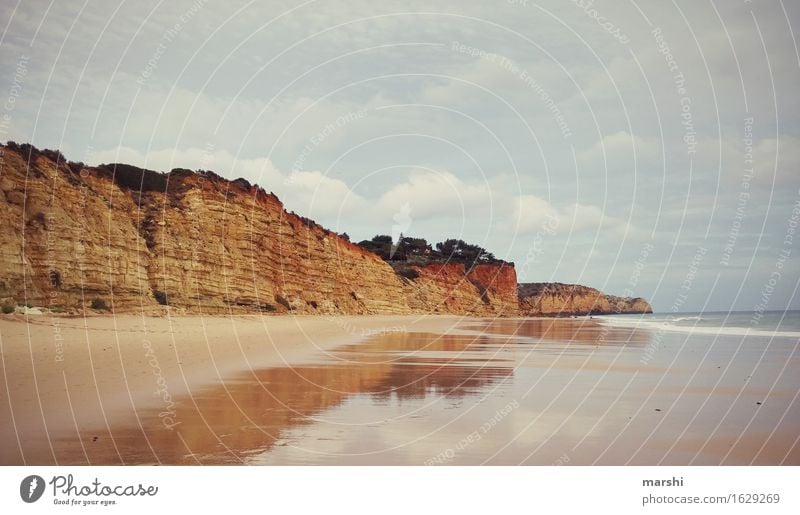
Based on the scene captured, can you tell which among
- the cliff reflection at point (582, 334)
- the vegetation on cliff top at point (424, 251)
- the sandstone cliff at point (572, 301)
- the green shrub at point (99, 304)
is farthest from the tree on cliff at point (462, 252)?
the green shrub at point (99, 304)

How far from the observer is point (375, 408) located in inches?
352

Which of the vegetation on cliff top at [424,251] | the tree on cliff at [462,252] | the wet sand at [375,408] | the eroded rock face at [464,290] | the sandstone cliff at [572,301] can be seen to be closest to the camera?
the wet sand at [375,408]

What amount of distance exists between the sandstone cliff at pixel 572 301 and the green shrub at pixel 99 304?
293 feet

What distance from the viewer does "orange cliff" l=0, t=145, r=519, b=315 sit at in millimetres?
21453

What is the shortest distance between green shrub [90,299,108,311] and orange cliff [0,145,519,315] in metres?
0.05

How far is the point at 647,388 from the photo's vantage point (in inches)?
442

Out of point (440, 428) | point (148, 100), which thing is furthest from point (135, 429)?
point (148, 100)

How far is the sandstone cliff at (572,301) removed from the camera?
121188 mm

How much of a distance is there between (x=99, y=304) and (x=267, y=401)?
52.2 feet

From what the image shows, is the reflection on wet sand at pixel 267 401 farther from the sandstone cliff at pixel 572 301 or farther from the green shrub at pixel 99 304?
the sandstone cliff at pixel 572 301
